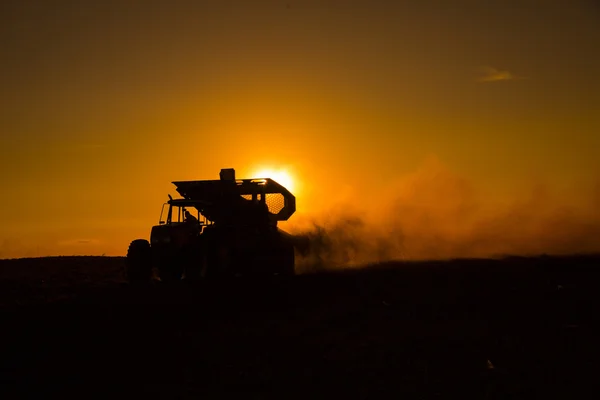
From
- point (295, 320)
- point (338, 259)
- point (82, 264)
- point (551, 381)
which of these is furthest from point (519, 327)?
point (82, 264)

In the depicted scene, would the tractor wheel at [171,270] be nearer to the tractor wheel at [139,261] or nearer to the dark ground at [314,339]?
the tractor wheel at [139,261]

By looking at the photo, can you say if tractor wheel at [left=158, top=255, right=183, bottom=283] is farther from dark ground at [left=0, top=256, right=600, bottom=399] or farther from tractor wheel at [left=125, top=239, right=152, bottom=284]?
dark ground at [left=0, top=256, right=600, bottom=399]

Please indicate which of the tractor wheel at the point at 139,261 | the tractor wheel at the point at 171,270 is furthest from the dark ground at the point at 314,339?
the tractor wheel at the point at 171,270

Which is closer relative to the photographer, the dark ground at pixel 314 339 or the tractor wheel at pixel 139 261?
the dark ground at pixel 314 339

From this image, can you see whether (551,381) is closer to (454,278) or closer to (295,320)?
(295,320)

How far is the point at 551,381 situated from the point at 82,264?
110ft

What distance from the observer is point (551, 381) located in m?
12.5

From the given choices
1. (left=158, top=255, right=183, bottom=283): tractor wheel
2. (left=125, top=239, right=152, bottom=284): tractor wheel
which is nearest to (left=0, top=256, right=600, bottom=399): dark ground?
(left=125, top=239, right=152, bottom=284): tractor wheel

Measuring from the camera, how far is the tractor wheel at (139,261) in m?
25.4

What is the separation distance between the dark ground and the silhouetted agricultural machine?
4.72ft

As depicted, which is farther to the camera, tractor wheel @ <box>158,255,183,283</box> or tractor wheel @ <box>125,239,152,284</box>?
tractor wheel @ <box>125,239,152,284</box>

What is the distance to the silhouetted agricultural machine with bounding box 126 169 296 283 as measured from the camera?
81.5ft

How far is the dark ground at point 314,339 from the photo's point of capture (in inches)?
497

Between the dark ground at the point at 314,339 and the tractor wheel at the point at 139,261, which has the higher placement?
the tractor wheel at the point at 139,261
